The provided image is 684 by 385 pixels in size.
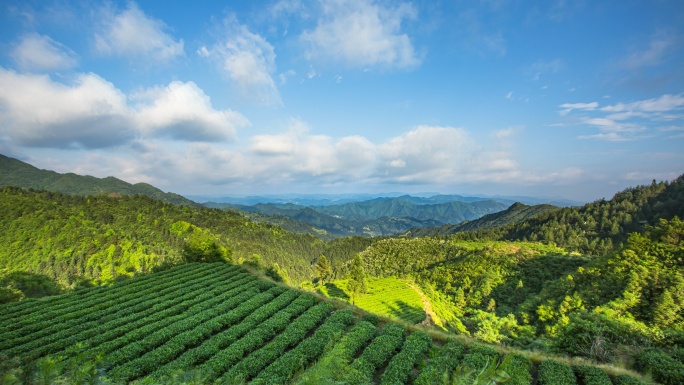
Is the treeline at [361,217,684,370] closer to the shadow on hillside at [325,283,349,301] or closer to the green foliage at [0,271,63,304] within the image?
the shadow on hillside at [325,283,349,301]

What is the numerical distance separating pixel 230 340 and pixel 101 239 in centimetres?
11424

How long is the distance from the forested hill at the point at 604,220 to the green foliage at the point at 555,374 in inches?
4591

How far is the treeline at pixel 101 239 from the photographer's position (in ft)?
281

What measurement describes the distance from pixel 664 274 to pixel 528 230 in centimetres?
13114

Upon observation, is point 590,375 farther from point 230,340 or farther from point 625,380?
point 230,340

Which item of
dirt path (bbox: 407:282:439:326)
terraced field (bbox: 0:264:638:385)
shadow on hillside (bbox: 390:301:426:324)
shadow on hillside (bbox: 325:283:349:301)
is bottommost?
shadow on hillside (bbox: 325:283:349:301)

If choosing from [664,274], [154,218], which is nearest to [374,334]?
[664,274]

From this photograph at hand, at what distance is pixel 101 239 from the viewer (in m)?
106

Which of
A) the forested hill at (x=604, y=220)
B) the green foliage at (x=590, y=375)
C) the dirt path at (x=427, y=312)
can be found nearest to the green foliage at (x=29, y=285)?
the dirt path at (x=427, y=312)

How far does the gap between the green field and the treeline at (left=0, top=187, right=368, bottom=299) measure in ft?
63.8

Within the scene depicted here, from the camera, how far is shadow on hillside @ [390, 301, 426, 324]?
47.8 meters

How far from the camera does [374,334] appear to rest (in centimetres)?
2192

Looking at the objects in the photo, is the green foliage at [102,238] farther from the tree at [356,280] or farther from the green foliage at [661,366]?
the green foliage at [661,366]

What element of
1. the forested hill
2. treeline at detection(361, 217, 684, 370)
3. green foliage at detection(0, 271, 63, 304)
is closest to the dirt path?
treeline at detection(361, 217, 684, 370)
